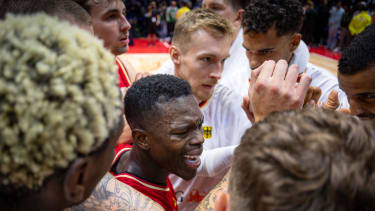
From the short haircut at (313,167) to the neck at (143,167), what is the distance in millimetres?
980

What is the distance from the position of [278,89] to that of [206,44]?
3.96 feet

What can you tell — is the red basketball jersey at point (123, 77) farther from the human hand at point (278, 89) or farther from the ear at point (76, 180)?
the ear at point (76, 180)

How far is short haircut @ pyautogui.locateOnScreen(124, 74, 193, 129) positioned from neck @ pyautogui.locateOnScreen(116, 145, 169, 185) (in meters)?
0.18

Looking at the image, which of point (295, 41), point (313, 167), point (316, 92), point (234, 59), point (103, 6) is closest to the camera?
point (313, 167)

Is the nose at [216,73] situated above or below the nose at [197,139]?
above

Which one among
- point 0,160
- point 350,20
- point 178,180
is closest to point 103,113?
point 0,160

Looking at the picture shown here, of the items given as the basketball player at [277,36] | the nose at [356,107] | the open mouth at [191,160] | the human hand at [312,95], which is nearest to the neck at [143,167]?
the open mouth at [191,160]

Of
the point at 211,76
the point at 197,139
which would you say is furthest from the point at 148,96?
the point at 211,76

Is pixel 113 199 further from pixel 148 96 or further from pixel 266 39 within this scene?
pixel 266 39

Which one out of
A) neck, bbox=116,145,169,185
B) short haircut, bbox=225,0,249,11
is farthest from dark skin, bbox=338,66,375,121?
short haircut, bbox=225,0,249,11

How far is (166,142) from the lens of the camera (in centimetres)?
159

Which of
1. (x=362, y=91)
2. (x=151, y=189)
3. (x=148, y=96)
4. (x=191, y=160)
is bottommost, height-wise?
(x=151, y=189)

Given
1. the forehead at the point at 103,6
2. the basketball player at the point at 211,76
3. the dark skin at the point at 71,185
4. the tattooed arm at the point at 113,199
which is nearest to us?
the dark skin at the point at 71,185

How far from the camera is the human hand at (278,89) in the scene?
1282 millimetres
